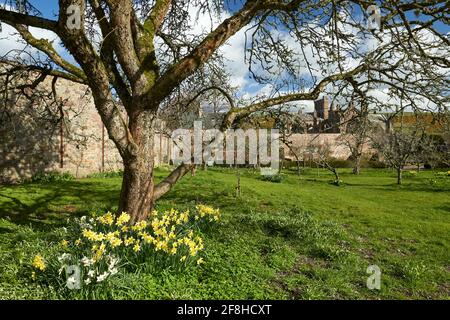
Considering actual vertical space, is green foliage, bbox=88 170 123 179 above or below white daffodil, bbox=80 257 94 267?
above

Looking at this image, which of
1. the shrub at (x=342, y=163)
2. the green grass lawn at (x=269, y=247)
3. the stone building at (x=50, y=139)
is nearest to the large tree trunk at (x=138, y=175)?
the green grass lawn at (x=269, y=247)

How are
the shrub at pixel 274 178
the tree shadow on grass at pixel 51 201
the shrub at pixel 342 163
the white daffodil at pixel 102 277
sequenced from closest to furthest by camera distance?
the white daffodil at pixel 102 277, the tree shadow on grass at pixel 51 201, the shrub at pixel 274 178, the shrub at pixel 342 163

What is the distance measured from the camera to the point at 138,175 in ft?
17.8

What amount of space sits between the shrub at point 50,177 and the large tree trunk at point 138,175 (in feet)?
31.4

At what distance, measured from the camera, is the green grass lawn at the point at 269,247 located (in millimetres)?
4180

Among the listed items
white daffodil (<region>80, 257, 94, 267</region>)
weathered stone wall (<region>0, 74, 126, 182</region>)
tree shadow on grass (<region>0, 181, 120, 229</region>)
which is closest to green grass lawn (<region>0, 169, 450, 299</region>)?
tree shadow on grass (<region>0, 181, 120, 229</region>)

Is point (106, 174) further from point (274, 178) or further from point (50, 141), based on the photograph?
point (274, 178)

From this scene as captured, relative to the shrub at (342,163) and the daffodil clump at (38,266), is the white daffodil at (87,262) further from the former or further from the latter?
the shrub at (342,163)

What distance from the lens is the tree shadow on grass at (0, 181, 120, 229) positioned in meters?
8.05

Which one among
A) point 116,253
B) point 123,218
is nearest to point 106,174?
point 123,218

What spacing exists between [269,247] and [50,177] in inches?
437

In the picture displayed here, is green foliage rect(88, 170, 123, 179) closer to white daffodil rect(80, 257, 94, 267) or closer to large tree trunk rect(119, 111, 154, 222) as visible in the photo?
large tree trunk rect(119, 111, 154, 222)

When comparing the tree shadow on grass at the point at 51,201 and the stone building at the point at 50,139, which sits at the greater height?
the stone building at the point at 50,139

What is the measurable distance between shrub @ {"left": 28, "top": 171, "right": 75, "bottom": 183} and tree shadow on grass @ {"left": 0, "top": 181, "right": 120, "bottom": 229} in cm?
122
